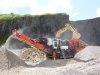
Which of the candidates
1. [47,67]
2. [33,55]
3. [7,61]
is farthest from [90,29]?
[7,61]

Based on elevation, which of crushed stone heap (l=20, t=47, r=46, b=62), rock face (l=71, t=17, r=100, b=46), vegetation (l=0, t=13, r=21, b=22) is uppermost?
vegetation (l=0, t=13, r=21, b=22)

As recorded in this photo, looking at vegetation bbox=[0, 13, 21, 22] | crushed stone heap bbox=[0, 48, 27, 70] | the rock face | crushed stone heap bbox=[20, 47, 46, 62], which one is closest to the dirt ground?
crushed stone heap bbox=[0, 48, 27, 70]

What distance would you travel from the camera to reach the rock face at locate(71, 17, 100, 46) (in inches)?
1940

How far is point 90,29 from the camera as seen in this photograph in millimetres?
50531

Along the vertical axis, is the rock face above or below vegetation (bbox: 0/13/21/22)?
below

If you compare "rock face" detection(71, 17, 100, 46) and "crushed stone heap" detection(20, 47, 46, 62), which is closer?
"crushed stone heap" detection(20, 47, 46, 62)

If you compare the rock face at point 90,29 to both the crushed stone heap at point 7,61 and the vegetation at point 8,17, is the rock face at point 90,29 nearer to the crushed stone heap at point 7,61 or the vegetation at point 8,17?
the vegetation at point 8,17

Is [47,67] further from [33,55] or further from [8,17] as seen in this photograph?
[8,17]

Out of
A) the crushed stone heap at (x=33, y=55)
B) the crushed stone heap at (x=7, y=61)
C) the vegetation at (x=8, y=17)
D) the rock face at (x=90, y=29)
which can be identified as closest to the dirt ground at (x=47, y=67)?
the crushed stone heap at (x=7, y=61)

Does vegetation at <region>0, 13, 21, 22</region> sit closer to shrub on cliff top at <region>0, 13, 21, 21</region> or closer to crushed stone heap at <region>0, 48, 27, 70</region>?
shrub on cliff top at <region>0, 13, 21, 21</region>

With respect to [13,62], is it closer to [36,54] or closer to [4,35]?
[36,54]

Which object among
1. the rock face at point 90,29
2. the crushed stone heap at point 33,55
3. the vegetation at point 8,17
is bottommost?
the crushed stone heap at point 33,55

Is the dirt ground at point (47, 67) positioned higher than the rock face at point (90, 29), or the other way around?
the rock face at point (90, 29)

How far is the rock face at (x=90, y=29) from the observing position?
49281 mm
